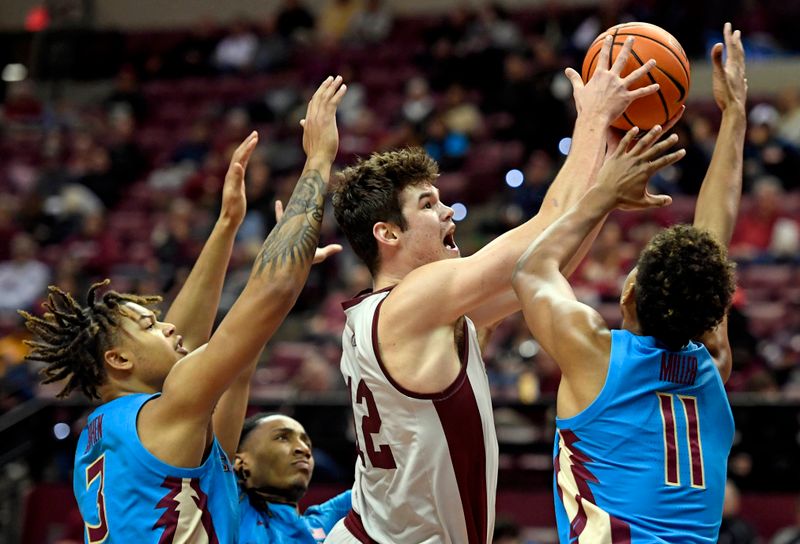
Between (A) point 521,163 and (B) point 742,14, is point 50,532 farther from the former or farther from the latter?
(B) point 742,14

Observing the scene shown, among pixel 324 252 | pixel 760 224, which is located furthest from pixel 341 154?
pixel 324 252

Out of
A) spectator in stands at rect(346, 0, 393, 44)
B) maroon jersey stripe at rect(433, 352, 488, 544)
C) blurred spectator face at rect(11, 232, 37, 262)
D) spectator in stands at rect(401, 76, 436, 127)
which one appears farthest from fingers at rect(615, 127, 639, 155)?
spectator in stands at rect(346, 0, 393, 44)

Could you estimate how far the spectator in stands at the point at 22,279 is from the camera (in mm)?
13320

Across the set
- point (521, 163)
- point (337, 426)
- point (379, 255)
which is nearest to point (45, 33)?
point (521, 163)

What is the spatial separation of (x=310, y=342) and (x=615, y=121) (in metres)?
7.79

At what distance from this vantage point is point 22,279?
44.2ft

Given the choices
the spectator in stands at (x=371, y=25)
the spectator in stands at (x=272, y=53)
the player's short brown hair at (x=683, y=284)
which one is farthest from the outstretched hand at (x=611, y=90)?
the spectator in stands at (x=272, y=53)

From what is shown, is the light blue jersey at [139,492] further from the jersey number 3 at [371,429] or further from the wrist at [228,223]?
the wrist at [228,223]

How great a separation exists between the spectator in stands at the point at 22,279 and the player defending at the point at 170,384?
384 inches

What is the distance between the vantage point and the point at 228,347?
11.2ft

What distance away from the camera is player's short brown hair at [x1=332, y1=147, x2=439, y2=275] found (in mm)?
3742

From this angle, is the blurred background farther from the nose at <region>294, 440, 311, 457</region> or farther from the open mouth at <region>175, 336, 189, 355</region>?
the open mouth at <region>175, 336, 189, 355</region>

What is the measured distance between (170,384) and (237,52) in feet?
47.6

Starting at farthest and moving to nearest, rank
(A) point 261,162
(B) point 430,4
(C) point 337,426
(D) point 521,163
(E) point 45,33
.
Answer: (E) point 45,33 → (B) point 430,4 → (A) point 261,162 → (D) point 521,163 → (C) point 337,426
